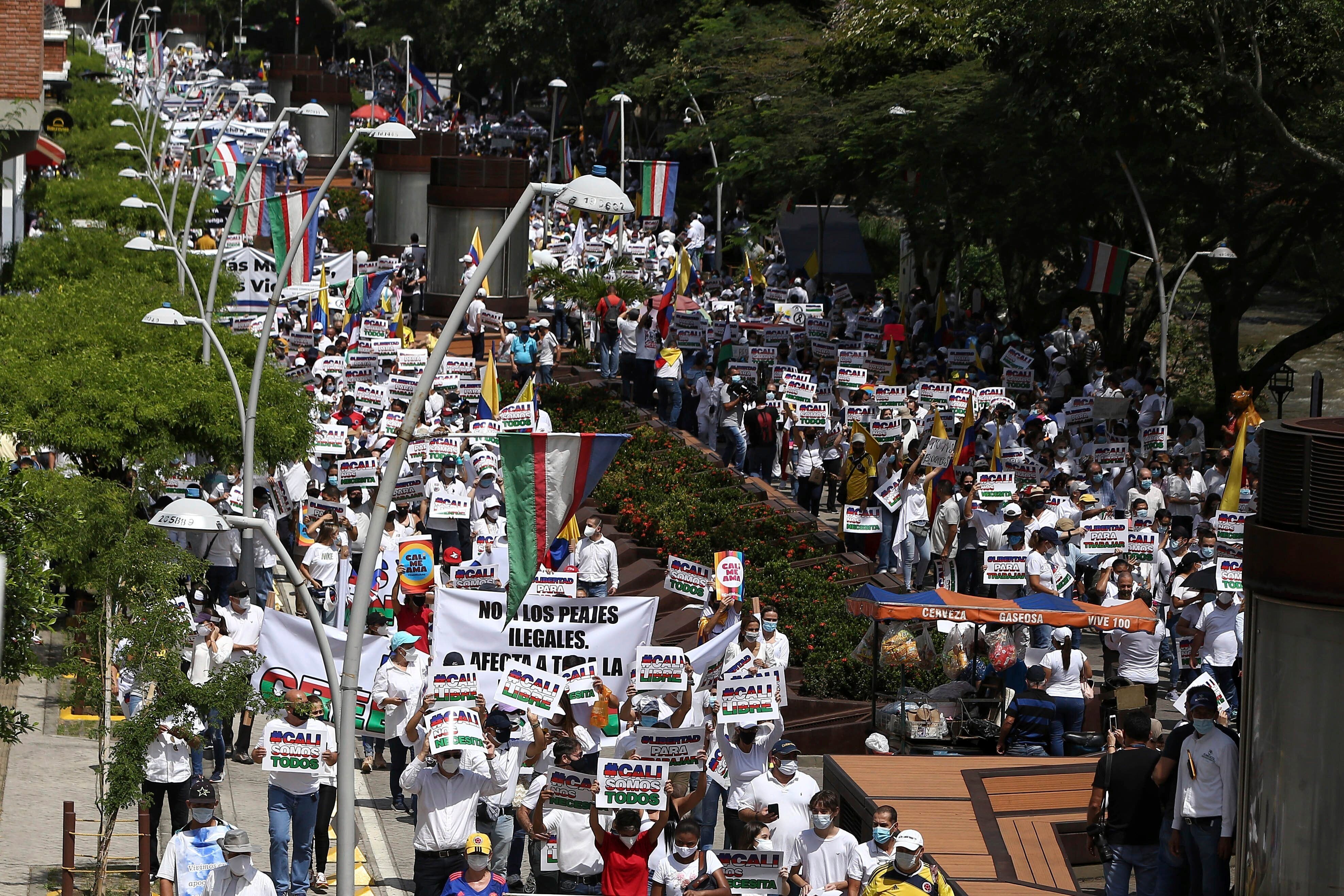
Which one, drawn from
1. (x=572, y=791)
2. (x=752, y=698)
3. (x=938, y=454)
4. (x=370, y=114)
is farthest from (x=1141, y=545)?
(x=370, y=114)

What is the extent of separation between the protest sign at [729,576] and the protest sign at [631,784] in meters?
4.68

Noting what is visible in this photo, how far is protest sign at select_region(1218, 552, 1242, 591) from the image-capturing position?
16.3m

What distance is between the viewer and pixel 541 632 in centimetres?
1402

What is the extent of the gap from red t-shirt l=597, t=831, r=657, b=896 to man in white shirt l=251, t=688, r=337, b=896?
8.02ft

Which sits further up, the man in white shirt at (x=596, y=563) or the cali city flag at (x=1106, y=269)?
the cali city flag at (x=1106, y=269)

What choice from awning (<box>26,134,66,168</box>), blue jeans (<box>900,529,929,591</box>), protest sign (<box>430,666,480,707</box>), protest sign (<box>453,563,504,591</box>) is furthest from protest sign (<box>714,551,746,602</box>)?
awning (<box>26,134,66,168</box>)

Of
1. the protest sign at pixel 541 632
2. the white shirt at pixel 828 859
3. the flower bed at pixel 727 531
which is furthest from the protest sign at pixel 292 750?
the flower bed at pixel 727 531

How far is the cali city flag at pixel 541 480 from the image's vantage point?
1361 cm

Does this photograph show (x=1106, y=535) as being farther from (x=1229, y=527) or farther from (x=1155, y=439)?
(x=1155, y=439)

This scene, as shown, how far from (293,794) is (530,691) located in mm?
1841

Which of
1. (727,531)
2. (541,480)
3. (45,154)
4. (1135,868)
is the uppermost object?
(45,154)

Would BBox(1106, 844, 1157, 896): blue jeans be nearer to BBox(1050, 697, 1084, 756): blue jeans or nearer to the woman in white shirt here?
BBox(1050, 697, 1084, 756): blue jeans

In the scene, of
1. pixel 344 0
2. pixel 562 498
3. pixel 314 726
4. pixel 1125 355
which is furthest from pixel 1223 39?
pixel 344 0

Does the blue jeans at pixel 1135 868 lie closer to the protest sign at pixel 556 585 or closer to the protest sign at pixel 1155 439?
the protest sign at pixel 556 585
